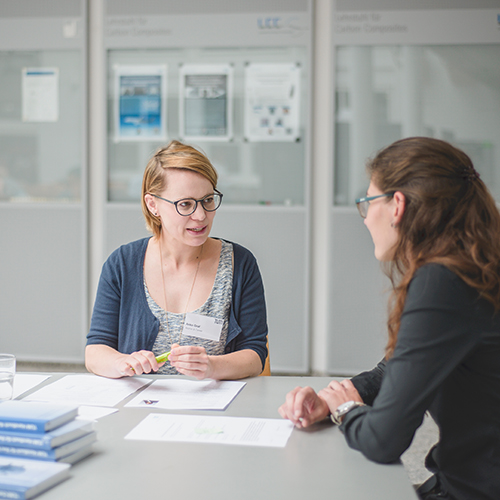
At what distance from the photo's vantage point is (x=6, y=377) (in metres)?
1.38

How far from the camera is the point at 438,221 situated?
3.70 ft

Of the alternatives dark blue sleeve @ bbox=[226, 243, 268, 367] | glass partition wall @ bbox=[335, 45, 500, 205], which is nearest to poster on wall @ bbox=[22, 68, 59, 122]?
glass partition wall @ bbox=[335, 45, 500, 205]

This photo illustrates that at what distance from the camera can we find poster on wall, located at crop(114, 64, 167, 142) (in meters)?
3.70

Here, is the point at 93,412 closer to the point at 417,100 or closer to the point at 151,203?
the point at 151,203

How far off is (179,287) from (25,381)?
564 millimetres

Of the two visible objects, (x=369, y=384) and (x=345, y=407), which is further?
(x=369, y=384)

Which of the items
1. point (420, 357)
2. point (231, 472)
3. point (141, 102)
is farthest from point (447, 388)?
point (141, 102)

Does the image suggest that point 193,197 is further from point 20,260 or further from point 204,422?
point 20,260

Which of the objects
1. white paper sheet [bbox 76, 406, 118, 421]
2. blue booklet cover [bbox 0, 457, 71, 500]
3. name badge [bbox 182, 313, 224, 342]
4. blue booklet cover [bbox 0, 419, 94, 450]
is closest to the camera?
blue booklet cover [bbox 0, 457, 71, 500]

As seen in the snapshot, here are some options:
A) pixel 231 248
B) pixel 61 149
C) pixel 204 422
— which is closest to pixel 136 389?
pixel 204 422

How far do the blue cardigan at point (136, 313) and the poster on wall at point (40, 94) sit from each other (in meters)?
2.37

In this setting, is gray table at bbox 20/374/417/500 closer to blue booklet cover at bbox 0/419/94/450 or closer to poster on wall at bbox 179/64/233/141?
blue booklet cover at bbox 0/419/94/450

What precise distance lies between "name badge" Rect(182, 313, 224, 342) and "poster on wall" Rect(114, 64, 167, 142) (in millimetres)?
→ 2281

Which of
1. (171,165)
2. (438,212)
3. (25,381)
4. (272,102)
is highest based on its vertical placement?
(272,102)
